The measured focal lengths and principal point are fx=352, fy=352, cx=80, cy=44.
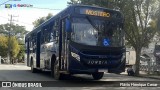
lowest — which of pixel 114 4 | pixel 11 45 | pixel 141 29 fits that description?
pixel 11 45

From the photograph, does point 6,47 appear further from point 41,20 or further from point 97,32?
point 97,32

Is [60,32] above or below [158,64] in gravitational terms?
above

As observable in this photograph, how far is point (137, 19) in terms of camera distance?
2902 cm

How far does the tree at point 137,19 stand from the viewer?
27.7 meters

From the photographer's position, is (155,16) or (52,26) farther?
(155,16)

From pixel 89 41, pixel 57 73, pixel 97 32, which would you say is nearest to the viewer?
pixel 89 41

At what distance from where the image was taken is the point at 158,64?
99.0 feet

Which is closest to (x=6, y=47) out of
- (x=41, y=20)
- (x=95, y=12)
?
(x=41, y=20)

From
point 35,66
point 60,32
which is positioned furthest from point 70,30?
point 35,66

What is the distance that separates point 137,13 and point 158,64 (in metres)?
5.07

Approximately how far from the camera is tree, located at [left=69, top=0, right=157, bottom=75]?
90.7ft

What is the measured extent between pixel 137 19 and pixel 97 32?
13.6 metres

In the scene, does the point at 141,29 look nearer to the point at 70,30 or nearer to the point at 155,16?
the point at 155,16

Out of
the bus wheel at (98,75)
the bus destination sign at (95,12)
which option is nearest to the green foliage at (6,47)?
the bus wheel at (98,75)
